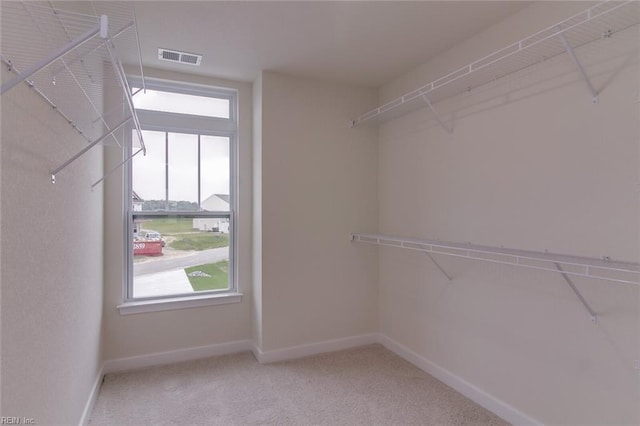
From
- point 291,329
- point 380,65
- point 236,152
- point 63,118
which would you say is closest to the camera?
point 63,118

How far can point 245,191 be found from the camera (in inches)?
126

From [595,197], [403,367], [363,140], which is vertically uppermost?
[363,140]

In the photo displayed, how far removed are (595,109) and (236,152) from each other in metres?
2.66

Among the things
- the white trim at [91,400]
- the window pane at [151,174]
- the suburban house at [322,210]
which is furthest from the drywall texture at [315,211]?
the white trim at [91,400]

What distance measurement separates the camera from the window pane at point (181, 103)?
9.68 feet

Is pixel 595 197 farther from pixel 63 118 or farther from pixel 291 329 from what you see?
pixel 63 118

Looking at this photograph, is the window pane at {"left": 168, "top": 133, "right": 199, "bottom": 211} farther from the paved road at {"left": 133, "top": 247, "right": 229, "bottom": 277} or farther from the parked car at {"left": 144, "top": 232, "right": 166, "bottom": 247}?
the paved road at {"left": 133, "top": 247, "right": 229, "bottom": 277}

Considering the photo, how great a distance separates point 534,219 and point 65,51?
222 centimetres

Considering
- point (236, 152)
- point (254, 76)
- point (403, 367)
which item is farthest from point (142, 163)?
point (403, 367)

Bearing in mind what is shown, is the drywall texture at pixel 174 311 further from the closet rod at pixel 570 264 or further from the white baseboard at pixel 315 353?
the closet rod at pixel 570 264

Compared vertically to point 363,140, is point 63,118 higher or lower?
lower

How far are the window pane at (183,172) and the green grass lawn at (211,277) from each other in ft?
1.81

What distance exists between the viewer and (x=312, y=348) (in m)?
3.10

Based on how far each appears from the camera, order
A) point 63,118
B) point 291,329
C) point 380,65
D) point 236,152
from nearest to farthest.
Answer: point 63,118 → point 380,65 → point 291,329 → point 236,152
